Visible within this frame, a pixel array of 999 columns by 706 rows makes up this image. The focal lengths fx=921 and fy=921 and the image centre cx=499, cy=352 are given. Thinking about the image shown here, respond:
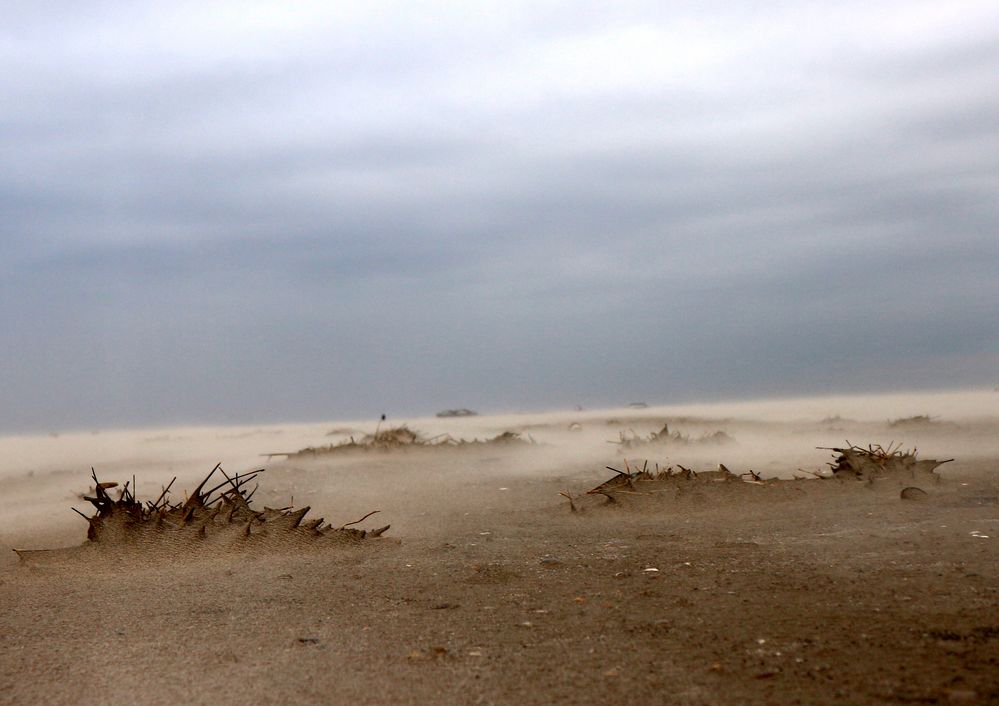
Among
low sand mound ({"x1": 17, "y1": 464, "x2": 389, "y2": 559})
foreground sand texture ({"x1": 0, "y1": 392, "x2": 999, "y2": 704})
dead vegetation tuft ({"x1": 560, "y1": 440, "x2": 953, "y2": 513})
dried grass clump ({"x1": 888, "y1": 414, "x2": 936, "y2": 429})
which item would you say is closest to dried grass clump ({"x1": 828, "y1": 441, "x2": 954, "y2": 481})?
dead vegetation tuft ({"x1": 560, "y1": 440, "x2": 953, "y2": 513})

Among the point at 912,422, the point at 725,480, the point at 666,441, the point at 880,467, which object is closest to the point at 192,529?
the point at 725,480

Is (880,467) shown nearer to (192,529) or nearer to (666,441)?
(666,441)

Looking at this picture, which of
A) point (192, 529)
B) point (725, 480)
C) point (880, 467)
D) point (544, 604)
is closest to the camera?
point (544, 604)

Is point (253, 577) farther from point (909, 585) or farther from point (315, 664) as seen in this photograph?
point (909, 585)

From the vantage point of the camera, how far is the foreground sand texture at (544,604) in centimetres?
263

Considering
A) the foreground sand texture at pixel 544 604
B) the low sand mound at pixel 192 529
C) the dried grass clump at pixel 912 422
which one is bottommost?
the foreground sand texture at pixel 544 604

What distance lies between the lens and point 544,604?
3494 millimetres

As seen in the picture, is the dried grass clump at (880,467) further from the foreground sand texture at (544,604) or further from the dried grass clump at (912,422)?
the dried grass clump at (912,422)

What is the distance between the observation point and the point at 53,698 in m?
2.69

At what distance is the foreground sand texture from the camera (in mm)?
2629

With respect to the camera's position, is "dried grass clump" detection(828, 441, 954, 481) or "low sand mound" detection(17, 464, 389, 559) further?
"dried grass clump" detection(828, 441, 954, 481)

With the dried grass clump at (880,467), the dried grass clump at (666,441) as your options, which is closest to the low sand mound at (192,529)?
the dried grass clump at (880,467)

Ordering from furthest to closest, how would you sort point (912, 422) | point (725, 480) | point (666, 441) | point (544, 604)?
1. point (912, 422)
2. point (666, 441)
3. point (725, 480)
4. point (544, 604)

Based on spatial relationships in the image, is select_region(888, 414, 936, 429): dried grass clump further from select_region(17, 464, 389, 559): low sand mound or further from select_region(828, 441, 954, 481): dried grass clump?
select_region(17, 464, 389, 559): low sand mound
